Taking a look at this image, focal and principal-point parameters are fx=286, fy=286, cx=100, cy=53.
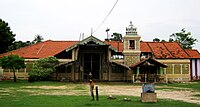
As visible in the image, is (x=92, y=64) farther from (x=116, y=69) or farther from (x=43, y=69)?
(x=43, y=69)

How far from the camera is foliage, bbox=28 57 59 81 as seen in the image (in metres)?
34.8

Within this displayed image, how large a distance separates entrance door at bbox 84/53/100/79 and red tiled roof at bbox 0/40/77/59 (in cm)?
504

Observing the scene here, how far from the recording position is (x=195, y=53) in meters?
44.8

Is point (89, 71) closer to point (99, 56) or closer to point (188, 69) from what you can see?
point (99, 56)

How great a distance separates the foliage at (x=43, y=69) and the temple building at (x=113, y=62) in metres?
1.18

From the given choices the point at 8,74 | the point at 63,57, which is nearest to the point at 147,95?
the point at 63,57

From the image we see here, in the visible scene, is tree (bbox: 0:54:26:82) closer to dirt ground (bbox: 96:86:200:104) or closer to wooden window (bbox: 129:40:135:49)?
dirt ground (bbox: 96:86:200:104)

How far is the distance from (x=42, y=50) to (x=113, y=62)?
11.3 m

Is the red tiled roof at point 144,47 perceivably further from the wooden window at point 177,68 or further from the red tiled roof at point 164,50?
the wooden window at point 177,68

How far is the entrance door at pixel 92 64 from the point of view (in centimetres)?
3838

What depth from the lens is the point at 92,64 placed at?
38406 mm

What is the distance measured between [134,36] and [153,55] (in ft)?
13.9

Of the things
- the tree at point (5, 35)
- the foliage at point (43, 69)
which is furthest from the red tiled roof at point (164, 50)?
the tree at point (5, 35)

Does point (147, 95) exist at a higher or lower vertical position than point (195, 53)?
lower
